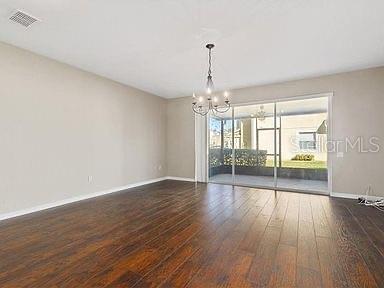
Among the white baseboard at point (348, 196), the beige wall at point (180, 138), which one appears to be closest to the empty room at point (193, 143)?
the white baseboard at point (348, 196)

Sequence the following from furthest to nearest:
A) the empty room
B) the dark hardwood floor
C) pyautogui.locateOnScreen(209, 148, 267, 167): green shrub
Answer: pyautogui.locateOnScreen(209, 148, 267, 167): green shrub
the empty room
the dark hardwood floor

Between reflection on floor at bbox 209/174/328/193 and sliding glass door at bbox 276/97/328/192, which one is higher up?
sliding glass door at bbox 276/97/328/192

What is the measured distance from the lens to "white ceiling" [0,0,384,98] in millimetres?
2588

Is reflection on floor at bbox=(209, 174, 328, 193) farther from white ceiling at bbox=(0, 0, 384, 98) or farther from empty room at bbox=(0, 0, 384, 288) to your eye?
white ceiling at bbox=(0, 0, 384, 98)

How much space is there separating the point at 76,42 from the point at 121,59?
0.88 meters

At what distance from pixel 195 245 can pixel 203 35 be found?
9.96 ft

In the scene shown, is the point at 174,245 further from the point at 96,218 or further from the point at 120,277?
the point at 96,218

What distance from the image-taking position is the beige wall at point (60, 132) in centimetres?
357

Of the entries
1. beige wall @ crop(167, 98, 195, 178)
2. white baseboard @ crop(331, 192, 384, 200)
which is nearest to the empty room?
white baseboard @ crop(331, 192, 384, 200)

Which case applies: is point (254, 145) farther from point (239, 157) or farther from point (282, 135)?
point (282, 135)

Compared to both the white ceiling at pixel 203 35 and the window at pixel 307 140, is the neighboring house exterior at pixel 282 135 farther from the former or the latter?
the white ceiling at pixel 203 35

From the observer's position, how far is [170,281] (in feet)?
6.08

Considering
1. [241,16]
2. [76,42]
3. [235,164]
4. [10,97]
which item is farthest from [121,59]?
[235,164]

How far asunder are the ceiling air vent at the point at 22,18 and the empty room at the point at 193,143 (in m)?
0.02
